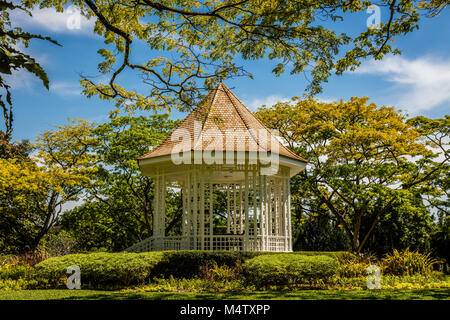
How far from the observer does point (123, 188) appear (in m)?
26.0

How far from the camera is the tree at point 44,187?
22.8m

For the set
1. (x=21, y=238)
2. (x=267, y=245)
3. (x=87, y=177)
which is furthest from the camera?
(x=21, y=238)

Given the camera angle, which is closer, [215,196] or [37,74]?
[37,74]

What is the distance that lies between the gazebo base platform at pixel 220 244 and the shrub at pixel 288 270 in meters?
2.64

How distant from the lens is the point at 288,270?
Answer: 11602 mm

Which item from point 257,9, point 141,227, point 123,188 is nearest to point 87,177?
point 123,188

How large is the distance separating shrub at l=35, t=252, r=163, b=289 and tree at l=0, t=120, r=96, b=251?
10.2 metres

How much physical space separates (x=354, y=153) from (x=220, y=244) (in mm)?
10770

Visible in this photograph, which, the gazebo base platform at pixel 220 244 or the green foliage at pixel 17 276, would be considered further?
the gazebo base platform at pixel 220 244

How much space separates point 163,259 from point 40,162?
1467cm

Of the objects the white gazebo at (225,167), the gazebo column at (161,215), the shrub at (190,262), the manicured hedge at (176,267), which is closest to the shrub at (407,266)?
the manicured hedge at (176,267)

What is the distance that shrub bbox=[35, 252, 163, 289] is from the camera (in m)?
12.2

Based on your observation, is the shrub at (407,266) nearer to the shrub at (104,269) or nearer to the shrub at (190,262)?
the shrub at (190,262)
